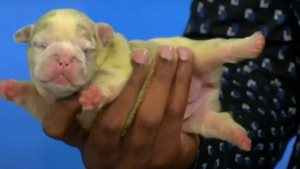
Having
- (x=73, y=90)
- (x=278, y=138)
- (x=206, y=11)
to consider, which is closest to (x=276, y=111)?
(x=278, y=138)

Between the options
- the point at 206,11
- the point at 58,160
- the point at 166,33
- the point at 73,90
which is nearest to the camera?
the point at 73,90

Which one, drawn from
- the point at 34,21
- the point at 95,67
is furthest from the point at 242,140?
the point at 34,21

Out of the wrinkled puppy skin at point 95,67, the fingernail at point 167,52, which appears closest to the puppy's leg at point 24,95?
the wrinkled puppy skin at point 95,67

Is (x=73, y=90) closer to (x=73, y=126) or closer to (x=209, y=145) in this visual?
(x=73, y=126)

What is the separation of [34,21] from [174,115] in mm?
714

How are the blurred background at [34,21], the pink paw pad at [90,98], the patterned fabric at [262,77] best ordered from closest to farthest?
the pink paw pad at [90,98], the patterned fabric at [262,77], the blurred background at [34,21]

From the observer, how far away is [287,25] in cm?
69

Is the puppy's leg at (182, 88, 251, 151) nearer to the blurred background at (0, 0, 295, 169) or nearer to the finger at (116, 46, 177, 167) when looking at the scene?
the finger at (116, 46, 177, 167)

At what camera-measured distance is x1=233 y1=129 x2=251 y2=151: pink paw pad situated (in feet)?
1.77

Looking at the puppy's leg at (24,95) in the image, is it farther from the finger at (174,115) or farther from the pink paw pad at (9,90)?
the finger at (174,115)

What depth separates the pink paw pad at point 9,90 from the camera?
0.51 meters

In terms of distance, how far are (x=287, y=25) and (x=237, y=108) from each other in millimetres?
123

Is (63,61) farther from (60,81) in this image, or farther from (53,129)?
(53,129)

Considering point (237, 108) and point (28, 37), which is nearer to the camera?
point (28, 37)
